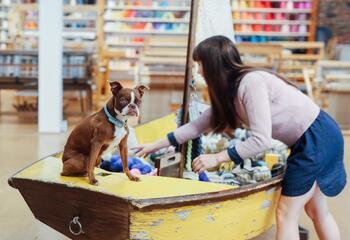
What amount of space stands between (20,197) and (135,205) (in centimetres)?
205

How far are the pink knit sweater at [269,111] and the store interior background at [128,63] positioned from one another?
100 centimetres

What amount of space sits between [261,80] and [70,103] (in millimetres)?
6421

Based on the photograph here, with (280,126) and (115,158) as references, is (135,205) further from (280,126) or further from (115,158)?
(115,158)

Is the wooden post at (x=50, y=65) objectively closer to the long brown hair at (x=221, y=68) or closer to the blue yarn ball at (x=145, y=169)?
the blue yarn ball at (x=145, y=169)

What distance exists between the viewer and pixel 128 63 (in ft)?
31.9

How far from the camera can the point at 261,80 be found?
2.16m

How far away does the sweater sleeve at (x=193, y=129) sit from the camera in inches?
99.4

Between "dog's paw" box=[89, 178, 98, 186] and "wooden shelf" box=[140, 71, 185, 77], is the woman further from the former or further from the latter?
"wooden shelf" box=[140, 71, 185, 77]

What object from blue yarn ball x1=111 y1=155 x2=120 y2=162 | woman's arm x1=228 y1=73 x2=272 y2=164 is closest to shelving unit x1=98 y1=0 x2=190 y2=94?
blue yarn ball x1=111 y1=155 x2=120 y2=162

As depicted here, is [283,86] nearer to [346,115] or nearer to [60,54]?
[60,54]

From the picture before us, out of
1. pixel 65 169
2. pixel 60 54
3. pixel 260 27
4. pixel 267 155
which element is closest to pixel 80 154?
pixel 65 169

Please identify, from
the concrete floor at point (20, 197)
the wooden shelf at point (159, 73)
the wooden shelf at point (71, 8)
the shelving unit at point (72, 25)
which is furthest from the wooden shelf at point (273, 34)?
the concrete floor at point (20, 197)

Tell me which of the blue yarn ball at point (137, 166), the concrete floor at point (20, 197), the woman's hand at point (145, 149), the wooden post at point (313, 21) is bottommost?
the concrete floor at point (20, 197)

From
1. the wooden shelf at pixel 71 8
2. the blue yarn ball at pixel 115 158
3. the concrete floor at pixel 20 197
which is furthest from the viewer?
the wooden shelf at pixel 71 8
